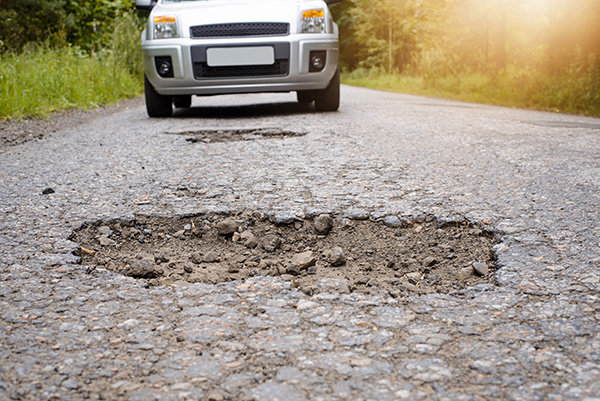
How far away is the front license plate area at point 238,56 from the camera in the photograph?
571 cm

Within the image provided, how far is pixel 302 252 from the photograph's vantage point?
2100mm

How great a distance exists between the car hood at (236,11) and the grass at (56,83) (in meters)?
1.81

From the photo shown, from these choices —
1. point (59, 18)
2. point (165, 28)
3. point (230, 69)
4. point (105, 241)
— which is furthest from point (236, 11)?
point (59, 18)

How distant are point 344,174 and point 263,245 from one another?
1.16 metres

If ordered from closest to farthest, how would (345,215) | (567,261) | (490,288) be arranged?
(490,288), (567,261), (345,215)

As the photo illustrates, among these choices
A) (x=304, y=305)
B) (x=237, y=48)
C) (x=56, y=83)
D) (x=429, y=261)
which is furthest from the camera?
(x=56, y=83)

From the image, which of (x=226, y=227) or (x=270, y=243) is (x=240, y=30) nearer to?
(x=226, y=227)

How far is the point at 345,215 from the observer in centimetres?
246

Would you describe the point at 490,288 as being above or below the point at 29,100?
below

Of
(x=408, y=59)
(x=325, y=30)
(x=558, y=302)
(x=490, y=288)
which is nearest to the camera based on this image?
(x=558, y=302)

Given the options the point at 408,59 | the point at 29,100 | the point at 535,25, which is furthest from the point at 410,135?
the point at 408,59

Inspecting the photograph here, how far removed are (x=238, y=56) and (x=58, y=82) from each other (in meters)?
2.90

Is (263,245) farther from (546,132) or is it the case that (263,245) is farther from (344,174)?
(546,132)

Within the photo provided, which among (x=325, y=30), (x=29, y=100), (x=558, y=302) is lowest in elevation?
(x=558, y=302)
